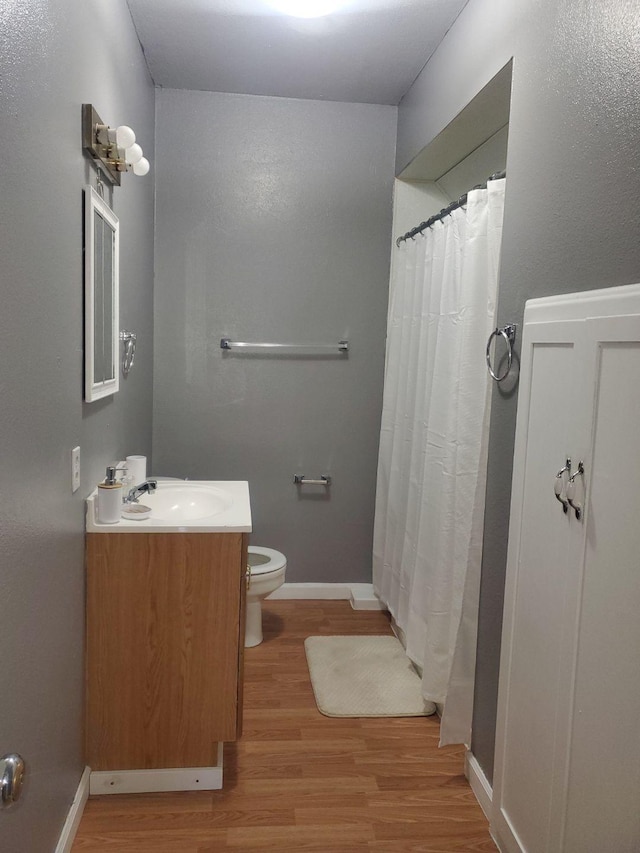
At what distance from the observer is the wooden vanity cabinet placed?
2.00 meters

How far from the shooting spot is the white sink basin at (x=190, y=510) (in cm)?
199

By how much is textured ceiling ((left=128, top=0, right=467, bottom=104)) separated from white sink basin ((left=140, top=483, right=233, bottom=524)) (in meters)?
1.78

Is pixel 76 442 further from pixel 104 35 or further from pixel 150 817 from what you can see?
pixel 104 35

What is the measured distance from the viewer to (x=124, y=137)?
1989mm

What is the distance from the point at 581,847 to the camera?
142cm

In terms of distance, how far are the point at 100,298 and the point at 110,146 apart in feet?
1.43

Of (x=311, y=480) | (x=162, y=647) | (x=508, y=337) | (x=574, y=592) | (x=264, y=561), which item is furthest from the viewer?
(x=311, y=480)

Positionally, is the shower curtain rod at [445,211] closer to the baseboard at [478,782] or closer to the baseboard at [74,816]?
the baseboard at [478,782]

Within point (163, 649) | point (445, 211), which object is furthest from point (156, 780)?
point (445, 211)

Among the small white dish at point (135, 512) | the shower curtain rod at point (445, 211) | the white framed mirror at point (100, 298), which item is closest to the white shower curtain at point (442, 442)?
the shower curtain rod at point (445, 211)

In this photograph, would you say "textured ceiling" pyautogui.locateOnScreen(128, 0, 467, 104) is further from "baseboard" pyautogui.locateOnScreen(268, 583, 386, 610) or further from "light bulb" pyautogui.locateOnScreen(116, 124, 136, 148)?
"baseboard" pyautogui.locateOnScreen(268, 583, 386, 610)

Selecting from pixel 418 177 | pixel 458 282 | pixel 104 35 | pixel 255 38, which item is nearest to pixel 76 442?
pixel 104 35

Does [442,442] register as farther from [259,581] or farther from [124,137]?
[124,137]

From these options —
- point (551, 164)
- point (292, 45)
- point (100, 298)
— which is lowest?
point (100, 298)
